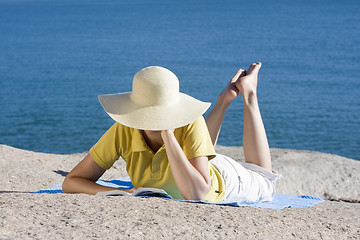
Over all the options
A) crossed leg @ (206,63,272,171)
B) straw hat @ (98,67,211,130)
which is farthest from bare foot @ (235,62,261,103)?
straw hat @ (98,67,211,130)

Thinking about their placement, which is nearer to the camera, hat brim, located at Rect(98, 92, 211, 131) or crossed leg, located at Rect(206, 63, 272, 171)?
hat brim, located at Rect(98, 92, 211, 131)

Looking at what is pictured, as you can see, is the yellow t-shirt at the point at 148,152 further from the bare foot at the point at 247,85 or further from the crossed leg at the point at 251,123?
the bare foot at the point at 247,85

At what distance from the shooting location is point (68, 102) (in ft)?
50.7

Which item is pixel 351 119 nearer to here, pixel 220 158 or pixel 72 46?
pixel 220 158

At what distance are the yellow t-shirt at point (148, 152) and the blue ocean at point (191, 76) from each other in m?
8.34

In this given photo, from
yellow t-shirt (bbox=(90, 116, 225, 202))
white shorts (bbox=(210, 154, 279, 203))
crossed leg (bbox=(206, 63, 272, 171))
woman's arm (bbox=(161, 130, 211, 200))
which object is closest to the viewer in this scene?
woman's arm (bbox=(161, 130, 211, 200))

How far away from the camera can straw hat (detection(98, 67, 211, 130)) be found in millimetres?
3432

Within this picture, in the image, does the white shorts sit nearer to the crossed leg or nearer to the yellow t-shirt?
the crossed leg

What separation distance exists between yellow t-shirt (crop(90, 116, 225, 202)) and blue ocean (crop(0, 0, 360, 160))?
8340 millimetres

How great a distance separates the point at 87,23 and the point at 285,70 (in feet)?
94.2

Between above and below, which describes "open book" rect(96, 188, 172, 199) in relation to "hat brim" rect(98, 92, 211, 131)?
below

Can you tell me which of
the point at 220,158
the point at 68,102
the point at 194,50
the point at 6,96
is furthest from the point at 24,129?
the point at 194,50

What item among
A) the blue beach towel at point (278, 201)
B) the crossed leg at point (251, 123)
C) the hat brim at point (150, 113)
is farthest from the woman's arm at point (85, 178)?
the crossed leg at point (251, 123)

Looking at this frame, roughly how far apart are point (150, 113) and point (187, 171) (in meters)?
0.44
